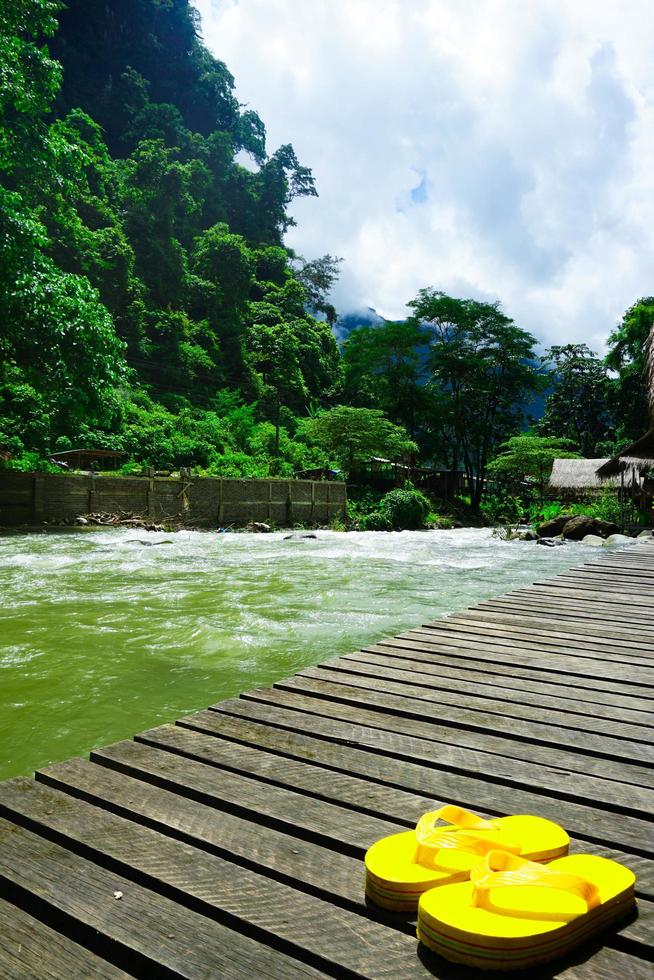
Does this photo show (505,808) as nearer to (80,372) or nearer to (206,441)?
(80,372)

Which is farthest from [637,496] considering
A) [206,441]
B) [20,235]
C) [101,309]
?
[20,235]

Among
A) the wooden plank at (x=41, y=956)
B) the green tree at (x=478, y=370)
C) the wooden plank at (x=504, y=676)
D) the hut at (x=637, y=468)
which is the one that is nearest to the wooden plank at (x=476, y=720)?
the wooden plank at (x=504, y=676)

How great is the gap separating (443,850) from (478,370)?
138 feet

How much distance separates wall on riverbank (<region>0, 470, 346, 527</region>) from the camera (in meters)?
18.1

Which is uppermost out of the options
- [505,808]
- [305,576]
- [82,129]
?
[82,129]

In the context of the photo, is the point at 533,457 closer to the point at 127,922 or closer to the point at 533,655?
the point at 533,655

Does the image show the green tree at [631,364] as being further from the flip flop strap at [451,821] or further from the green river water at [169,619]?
the flip flop strap at [451,821]

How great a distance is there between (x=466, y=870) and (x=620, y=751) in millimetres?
1106

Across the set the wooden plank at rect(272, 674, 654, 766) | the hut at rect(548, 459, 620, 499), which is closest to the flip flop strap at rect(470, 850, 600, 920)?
the wooden plank at rect(272, 674, 654, 766)

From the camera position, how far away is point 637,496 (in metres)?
25.9

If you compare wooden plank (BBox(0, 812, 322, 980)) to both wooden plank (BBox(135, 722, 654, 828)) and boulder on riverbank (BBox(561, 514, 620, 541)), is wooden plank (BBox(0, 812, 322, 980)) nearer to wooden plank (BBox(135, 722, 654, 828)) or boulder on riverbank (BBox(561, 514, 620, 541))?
wooden plank (BBox(135, 722, 654, 828))

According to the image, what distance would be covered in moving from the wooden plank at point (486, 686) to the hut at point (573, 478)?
102 feet

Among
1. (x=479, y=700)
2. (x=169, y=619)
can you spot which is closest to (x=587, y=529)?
(x=169, y=619)

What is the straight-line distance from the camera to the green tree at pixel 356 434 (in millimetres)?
30859
